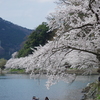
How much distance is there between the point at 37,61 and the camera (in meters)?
8.27

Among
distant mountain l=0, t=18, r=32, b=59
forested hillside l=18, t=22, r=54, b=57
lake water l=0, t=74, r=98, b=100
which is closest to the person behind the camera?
lake water l=0, t=74, r=98, b=100

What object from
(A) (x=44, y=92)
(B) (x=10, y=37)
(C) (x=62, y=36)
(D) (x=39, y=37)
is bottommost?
(A) (x=44, y=92)

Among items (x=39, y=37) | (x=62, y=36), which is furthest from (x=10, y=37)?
(x=62, y=36)

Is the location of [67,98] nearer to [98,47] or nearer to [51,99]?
[51,99]

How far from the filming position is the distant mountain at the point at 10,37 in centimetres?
16030

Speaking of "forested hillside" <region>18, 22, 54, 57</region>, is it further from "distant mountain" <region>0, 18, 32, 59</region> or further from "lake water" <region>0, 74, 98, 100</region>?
"distant mountain" <region>0, 18, 32, 59</region>

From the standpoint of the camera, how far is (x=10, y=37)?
577 feet

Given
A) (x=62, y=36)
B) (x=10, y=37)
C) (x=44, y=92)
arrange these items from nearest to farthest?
(x=62, y=36) < (x=44, y=92) < (x=10, y=37)

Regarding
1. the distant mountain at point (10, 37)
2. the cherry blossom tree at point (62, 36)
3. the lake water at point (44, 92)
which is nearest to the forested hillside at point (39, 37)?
the lake water at point (44, 92)

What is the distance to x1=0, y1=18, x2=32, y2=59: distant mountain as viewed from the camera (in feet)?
526

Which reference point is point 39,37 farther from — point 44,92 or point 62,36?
point 62,36

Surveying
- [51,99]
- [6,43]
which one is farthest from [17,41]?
[51,99]

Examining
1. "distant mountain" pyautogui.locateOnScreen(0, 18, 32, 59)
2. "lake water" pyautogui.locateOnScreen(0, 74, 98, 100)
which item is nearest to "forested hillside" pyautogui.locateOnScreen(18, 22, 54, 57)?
"lake water" pyautogui.locateOnScreen(0, 74, 98, 100)

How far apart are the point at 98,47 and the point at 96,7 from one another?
2.38 meters
